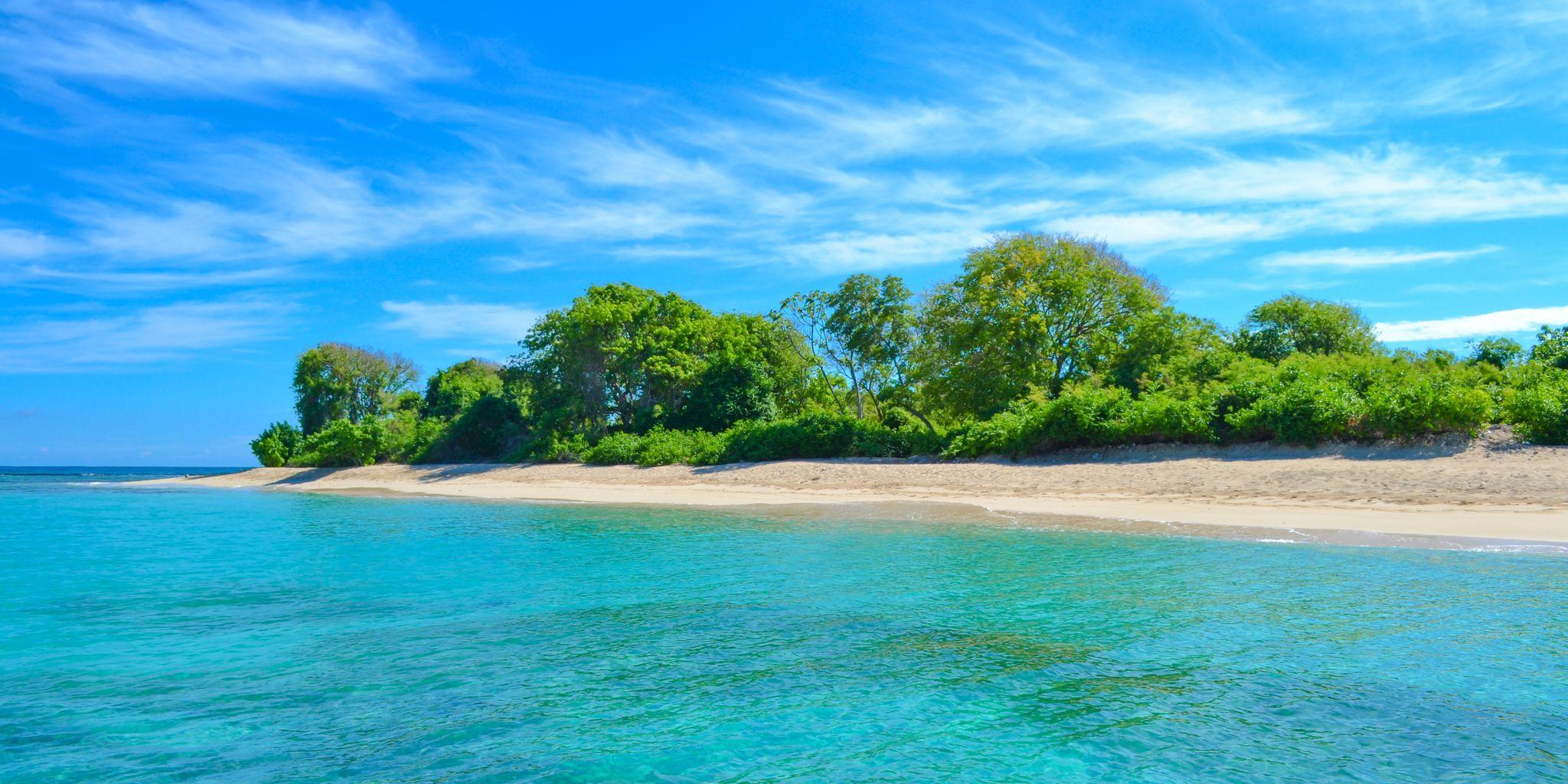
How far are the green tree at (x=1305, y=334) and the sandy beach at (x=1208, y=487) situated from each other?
16.4 metres

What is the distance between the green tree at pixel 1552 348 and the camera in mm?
26125

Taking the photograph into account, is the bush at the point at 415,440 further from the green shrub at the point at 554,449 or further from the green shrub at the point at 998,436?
the green shrub at the point at 998,436

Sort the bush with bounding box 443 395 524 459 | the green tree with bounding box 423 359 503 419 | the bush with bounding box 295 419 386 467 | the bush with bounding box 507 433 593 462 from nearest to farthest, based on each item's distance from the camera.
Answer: the bush with bounding box 507 433 593 462 < the bush with bounding box 443 395 524 459 < the bush with bounding box 295 419 386 467 < the green tree with bounding box 423 359 503 419

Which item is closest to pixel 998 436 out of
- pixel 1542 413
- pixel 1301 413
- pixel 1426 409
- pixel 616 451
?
pixel 1301 413

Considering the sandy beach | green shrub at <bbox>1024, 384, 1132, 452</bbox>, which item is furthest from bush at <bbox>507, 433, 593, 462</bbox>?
→ green shrub at <bbox>1024, 384, 1132, 452</bbox>

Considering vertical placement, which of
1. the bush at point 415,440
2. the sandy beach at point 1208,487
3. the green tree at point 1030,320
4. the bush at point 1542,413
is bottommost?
Answer: the sandy beach at point 1208,487

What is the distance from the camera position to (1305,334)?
36.5 m

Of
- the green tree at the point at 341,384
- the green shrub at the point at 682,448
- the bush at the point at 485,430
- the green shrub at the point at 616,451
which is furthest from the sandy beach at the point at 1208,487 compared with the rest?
the green tree at the point at 341,384

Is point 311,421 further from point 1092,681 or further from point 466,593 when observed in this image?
point 1092,681

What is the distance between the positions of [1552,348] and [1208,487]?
16.6 m

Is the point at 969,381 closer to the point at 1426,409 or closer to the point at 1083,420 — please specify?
the point at 1083,420

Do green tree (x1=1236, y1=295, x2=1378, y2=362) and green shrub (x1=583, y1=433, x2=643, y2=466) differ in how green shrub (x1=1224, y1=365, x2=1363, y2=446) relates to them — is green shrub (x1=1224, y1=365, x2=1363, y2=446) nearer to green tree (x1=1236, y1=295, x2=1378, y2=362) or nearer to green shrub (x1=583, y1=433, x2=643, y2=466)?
green tree (x1=1236, y1=295, x2=1378, y2=362)

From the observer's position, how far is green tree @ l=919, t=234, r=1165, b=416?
3206 centimetres

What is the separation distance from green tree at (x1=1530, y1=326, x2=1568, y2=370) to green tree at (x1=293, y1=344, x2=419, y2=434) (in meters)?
60.2
